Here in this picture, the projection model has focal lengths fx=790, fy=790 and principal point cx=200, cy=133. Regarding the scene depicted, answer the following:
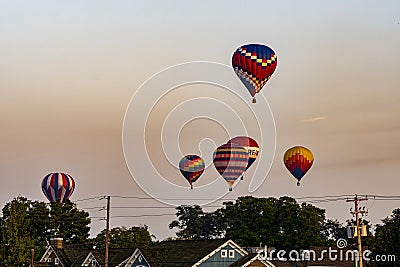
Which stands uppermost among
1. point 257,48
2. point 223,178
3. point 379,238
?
point 257,48

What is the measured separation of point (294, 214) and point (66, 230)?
3273cm

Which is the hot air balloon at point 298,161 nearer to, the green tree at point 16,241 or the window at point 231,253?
the window at point 231,253

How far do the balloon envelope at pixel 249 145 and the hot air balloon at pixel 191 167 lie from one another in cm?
620

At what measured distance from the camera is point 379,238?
2169 inches

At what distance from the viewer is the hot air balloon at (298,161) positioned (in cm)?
6519

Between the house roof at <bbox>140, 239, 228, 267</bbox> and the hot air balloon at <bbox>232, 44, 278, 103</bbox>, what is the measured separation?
1948cm

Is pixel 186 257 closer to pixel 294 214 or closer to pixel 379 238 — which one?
pixel 379 238

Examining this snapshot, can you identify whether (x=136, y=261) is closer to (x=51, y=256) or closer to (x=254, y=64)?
(x=51, y=256)

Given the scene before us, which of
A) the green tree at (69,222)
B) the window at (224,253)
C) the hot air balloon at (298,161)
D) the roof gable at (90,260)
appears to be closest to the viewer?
the hot air balloon at (298,161)

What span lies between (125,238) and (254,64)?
60992 mm

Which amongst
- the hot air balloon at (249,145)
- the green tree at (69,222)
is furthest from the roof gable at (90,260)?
the green tree at (69,222)

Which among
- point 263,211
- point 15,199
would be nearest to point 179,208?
point 263,211

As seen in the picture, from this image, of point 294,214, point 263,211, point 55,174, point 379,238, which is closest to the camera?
point 379,238

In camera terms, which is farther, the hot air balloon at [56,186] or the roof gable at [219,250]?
the hot air balloon at [56,186]
